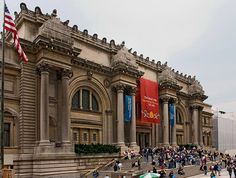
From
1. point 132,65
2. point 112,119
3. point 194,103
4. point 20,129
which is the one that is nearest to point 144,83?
point 132,65

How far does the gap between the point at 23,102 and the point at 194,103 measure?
124 feet

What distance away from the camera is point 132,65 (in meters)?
47.2

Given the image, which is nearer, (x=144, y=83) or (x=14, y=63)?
(x=14, y=63)

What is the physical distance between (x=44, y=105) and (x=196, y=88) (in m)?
37.2

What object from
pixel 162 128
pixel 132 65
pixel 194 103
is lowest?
pixel 162 128

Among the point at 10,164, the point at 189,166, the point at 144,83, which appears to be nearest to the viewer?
the point at 10,164

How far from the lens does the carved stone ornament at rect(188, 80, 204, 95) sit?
64938mm

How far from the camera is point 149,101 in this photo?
5088 cm

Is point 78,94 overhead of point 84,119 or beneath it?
overhead

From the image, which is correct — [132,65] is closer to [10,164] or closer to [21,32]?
[21,32]

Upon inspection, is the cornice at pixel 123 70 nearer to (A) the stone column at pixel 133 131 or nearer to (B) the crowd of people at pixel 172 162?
(A) the stone column at pixel 133 131

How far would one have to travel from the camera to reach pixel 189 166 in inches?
1660

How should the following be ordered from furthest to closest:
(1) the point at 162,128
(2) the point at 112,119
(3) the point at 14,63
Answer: (1) the point at 162,128, (2) the point at 112,119, (3) the point at 14,63

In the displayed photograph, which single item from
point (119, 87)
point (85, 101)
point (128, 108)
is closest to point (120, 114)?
point (128, 108)
